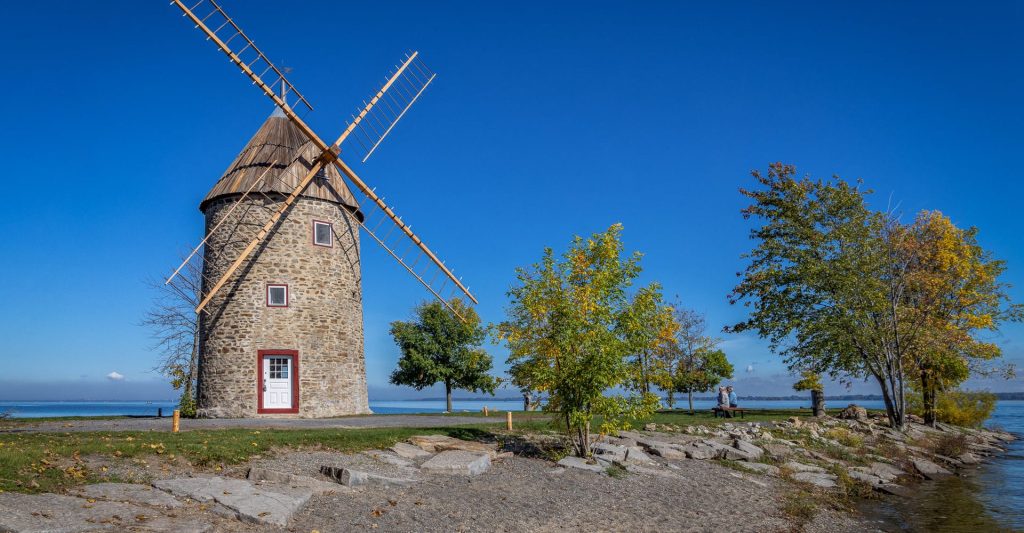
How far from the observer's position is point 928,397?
111 feet

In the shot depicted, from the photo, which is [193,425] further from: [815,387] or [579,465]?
[815,387]

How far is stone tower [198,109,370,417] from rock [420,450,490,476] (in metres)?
12.3

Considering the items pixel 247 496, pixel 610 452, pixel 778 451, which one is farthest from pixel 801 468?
pixel 247 496

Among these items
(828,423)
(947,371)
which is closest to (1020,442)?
(947,371)

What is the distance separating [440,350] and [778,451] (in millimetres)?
22534

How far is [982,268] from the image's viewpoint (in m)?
30.8

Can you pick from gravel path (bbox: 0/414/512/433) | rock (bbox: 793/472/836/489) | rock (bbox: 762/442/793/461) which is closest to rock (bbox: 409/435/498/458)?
gravel path (bbox: 0/414/512/433)

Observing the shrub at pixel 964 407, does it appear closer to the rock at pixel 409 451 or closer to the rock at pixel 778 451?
the rock at pixel 778 451

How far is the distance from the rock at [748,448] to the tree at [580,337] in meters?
4.86

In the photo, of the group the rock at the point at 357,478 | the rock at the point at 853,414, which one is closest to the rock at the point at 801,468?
the rock at the point at 357,478

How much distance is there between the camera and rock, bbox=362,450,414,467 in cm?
1419

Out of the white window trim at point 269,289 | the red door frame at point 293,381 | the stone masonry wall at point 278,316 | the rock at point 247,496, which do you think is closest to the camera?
the rock at point 247,496

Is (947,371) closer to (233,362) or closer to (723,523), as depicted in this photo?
(723,523)

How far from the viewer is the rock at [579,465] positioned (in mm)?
15562
